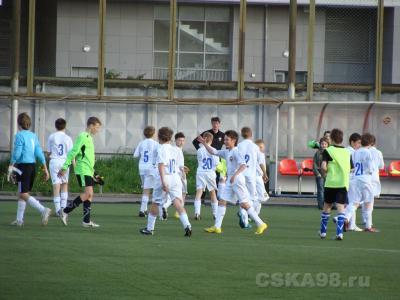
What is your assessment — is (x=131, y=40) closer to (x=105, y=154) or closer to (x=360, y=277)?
(x=105, y=154)

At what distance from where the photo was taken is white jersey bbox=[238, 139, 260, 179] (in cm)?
1956

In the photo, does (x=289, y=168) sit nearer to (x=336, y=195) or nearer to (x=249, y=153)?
(x=249, y=153)

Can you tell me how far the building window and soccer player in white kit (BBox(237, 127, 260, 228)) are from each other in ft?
53.3

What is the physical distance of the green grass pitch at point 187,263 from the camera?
1130cm

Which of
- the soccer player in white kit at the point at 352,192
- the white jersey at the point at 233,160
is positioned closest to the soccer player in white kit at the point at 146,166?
the white jersey at the point at 233,160

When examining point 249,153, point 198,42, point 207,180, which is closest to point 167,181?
point 249,153

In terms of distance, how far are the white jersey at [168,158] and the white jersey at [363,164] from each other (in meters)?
4.35

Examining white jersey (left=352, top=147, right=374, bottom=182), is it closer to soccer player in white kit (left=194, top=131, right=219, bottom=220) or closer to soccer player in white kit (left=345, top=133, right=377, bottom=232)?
soccer player in white kit (left=345, top=133, right=377, bottom=232)

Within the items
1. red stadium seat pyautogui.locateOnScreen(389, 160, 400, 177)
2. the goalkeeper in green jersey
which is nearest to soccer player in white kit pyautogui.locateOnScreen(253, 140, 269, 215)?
the goalkeeper in green jersey

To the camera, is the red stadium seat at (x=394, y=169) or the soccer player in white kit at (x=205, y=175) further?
the red stadium seat at (x=394, y=169)

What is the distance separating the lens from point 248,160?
19844 millimetres

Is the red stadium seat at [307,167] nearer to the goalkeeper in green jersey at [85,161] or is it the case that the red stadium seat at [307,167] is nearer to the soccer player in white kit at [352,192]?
the soccer player in white kit at [352,192]

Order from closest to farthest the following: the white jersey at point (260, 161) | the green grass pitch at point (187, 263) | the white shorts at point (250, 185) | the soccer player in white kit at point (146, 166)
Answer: the green grass pitch at point (187, 263), the white shorts at point (250, 185), the white jersey at point (260, 161), the soccer player in white kit at point (146, 166)

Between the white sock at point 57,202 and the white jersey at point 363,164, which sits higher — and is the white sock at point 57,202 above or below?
A: below
